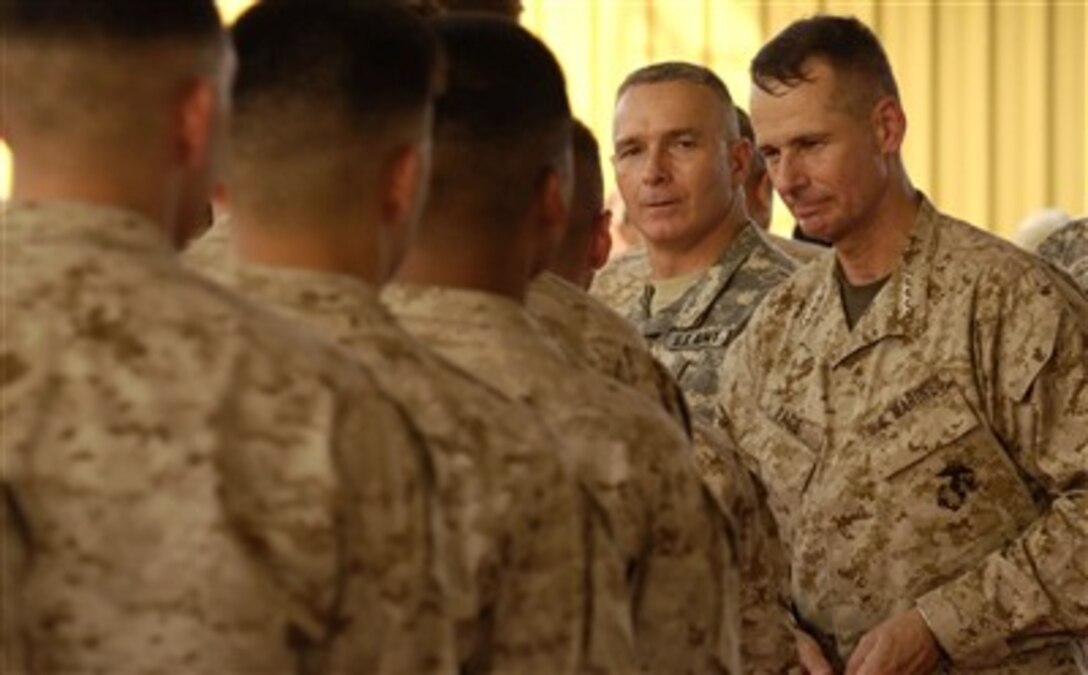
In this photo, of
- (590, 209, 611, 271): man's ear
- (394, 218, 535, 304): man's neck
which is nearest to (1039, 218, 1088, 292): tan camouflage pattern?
(590, 209, 611, 271): man's ear

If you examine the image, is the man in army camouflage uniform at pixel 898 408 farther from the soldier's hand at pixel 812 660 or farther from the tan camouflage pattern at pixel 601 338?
the tan camouflage pattern at pixel 601 338

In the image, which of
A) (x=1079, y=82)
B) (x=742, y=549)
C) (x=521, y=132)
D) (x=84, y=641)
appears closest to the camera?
(x=84, y=641)

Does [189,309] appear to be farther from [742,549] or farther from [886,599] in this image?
[886,599]

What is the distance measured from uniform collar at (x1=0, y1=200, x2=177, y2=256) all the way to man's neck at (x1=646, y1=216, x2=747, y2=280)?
3.04m

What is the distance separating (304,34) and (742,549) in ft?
4.67

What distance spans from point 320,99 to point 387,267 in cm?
15

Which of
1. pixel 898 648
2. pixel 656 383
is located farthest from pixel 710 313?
pixel 656 383

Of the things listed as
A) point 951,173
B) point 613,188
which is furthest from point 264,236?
point 951,173

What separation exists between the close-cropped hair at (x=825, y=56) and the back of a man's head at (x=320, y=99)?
6.24 feet

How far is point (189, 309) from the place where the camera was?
2131 millimetres

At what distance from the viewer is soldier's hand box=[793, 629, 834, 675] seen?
163 inches

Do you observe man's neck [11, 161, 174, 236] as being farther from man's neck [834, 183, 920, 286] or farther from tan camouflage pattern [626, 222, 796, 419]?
tan camouflage pattern [626, 222, 796, 419]

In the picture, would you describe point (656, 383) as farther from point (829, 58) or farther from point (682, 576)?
point (829, 58)

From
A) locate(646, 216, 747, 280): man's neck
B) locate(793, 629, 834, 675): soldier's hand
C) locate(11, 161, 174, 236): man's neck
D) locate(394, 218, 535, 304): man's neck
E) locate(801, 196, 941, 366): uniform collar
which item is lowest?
locate(793, 629, 834, 675): soldier's hand
